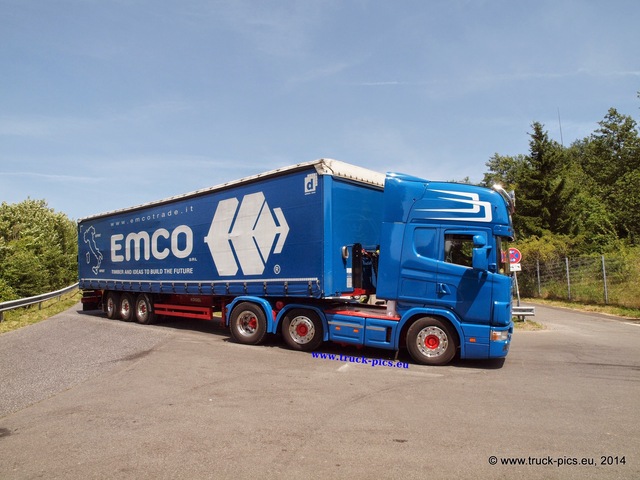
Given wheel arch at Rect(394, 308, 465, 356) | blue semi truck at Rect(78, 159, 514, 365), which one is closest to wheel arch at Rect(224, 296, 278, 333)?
blue semi truck at Rect(78, 159, 514, 365)

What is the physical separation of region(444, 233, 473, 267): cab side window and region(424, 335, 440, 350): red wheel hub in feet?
4.49

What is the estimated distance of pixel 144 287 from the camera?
14.2 metres

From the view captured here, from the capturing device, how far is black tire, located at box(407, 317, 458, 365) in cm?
826

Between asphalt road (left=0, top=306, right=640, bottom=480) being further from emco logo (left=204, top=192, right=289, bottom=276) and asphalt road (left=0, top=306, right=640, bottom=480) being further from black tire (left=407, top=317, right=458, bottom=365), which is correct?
emco logo (left=204, top=192, right=289, bottom=276)

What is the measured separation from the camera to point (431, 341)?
8.38 m

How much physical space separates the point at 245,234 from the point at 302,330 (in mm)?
2602

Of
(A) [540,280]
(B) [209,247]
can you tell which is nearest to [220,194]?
(B) [209,247]

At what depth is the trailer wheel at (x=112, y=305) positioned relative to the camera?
16.0 meters

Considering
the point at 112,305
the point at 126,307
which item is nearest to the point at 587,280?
Result: the point at 126,307

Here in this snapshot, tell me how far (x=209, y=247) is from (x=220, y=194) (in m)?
1.35

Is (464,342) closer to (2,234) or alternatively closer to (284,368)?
(284,368)

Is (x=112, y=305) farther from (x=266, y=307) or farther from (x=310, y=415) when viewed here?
(x=310, y=415)

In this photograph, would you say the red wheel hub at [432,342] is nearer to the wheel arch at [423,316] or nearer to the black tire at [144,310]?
the wheel arch at [423,316]

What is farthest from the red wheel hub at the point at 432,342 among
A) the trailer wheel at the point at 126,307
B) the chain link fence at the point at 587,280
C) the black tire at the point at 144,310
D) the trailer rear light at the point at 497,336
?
the chain link fence at the point at 587,280
